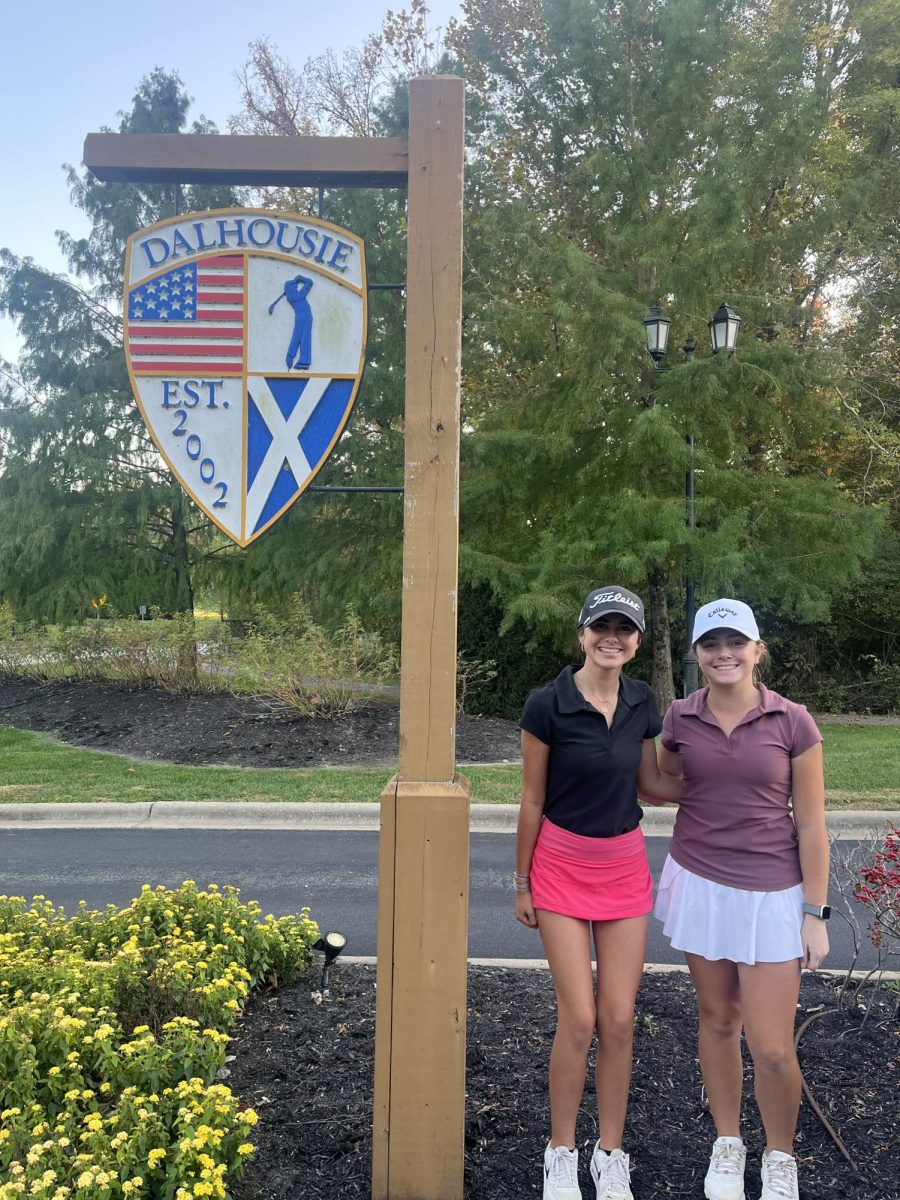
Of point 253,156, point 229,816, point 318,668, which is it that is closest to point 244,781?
point 229,816

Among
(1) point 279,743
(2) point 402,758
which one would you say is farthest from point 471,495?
(2) point 402,758

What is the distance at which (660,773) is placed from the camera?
262 centimetres

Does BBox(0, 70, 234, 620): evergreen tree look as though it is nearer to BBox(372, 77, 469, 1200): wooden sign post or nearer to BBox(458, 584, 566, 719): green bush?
BBox(458, 584, 566, 719): green bush

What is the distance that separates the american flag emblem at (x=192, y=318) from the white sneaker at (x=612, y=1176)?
8.31ft

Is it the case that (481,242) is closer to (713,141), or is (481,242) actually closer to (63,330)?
(713,141)

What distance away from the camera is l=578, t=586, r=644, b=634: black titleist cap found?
2.53 meters

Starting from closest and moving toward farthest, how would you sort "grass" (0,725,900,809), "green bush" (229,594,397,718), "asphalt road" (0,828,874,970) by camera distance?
"asphalt road" (0,828,874,970)
"grass" (0,725,900,809)
"green bush" (229,594,397,718)

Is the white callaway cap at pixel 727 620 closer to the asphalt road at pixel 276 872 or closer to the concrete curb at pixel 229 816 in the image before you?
the asphalt road at pixel 276 872

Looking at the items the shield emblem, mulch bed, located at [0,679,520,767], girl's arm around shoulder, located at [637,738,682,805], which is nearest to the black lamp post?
mulch bed, located at [0,679,520,767]

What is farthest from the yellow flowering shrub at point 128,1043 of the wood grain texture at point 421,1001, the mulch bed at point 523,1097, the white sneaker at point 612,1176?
the white sneaker at point 612,1176

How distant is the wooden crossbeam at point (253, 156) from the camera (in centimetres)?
273

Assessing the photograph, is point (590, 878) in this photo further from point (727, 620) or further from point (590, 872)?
point (727, 620)

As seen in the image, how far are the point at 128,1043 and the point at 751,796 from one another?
213 centimetres

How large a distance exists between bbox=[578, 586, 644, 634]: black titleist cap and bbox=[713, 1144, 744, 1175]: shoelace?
1519 mm
